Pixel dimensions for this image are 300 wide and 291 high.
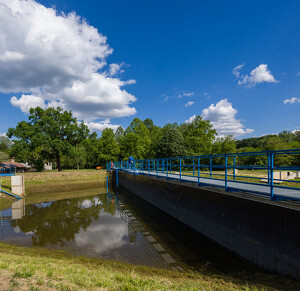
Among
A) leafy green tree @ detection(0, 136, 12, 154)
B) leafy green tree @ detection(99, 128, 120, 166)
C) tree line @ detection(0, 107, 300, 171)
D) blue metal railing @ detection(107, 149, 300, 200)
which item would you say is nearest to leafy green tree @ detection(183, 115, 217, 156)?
tree line @ detection(0, 107, 300, 171)

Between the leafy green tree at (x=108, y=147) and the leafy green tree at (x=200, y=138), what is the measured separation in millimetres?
15555

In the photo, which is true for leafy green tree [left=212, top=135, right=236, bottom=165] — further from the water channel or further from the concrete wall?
the concrete wall

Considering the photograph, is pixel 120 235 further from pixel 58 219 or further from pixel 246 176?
pixel 246 176

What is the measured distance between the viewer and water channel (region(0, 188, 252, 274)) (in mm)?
6867

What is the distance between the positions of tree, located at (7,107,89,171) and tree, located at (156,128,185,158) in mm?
14921

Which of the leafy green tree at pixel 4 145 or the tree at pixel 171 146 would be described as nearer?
the tree at pixel 171 146

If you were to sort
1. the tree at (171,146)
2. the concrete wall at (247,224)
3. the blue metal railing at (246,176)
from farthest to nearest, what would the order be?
1. the tree at (171,146)
2. the blue metal railing at (246,176)
3. the concrete wall at (247,224)

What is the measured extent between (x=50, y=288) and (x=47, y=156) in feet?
120

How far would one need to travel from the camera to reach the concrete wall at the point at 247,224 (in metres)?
4.88

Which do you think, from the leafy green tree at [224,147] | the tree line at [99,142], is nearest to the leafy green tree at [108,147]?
the tree line at [99,142]

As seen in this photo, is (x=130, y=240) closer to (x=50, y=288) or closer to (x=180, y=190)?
(x=180, y=190)

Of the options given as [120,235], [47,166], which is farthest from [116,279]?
[47,166]

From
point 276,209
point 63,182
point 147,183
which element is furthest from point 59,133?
point 276,209

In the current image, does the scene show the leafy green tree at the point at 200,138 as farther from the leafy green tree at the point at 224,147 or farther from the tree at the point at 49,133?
the tree at the point at 49,133
